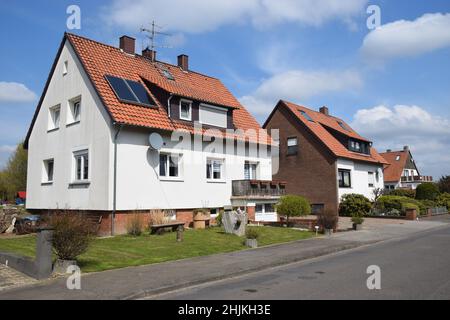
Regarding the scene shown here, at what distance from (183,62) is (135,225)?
526 inches

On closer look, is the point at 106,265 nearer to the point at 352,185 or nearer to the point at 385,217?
the point at 385,217

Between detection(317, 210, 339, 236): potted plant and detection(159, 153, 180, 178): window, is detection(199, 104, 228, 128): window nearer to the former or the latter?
detection(159, 153, 180, 178): window

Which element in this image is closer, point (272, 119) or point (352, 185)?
point (352, 185)

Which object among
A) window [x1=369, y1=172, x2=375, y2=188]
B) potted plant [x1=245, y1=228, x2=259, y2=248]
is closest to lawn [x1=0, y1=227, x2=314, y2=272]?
potted plant [x1=245, y1=228, x2=259, y2=248]

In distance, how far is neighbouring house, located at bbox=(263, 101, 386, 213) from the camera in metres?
33.5

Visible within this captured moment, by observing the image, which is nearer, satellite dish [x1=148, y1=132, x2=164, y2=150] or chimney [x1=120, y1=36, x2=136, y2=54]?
satellite dish [x1=148, y1=132, x2=164, y2=150]

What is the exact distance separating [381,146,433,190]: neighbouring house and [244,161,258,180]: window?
37.9 metres

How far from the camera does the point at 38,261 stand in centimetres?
938

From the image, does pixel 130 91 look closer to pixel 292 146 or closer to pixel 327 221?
pixel 327 221

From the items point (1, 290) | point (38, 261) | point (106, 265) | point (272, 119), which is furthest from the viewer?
point (272, 119)

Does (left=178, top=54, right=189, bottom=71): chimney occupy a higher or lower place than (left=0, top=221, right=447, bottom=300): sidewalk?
higher

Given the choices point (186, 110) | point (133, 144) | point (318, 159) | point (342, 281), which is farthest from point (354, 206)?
point (342, 281)

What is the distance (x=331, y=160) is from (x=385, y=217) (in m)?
5.73
